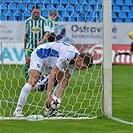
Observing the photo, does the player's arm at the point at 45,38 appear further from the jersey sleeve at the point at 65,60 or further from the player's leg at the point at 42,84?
the jersey sleeve at the point at 65,60

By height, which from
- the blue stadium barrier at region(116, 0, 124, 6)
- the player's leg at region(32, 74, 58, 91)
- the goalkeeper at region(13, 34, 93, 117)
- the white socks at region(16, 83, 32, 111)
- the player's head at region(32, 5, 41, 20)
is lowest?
the white socks at region(16, 83, 32, 111)

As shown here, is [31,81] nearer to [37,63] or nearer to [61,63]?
[37,63]

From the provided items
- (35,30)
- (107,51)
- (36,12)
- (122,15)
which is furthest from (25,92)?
(122,15)

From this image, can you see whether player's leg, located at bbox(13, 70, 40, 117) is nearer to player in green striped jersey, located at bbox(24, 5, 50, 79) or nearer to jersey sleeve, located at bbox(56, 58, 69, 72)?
jersey sleeve, located at bbox(56, 58, 69, 72)

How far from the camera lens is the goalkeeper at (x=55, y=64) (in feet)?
23.0

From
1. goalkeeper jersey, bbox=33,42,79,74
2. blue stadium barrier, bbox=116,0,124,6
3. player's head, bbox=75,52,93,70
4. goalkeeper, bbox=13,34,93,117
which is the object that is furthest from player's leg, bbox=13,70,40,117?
blue stadium barrier, bbox=116,0,124,6

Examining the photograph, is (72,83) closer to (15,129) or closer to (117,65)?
(15,129)

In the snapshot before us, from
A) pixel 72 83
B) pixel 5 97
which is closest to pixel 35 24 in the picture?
pixel 5 97

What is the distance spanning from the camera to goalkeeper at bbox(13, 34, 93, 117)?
7.01 metres

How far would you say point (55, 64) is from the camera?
7.18 metres

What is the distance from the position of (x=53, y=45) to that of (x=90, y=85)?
3.92 metres

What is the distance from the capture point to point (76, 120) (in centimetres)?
687

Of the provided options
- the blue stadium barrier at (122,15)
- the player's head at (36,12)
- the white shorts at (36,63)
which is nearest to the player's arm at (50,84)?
the white shorts at (36,63)

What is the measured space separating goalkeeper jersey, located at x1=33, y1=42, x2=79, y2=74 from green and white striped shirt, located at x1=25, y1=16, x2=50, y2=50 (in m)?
2.41
